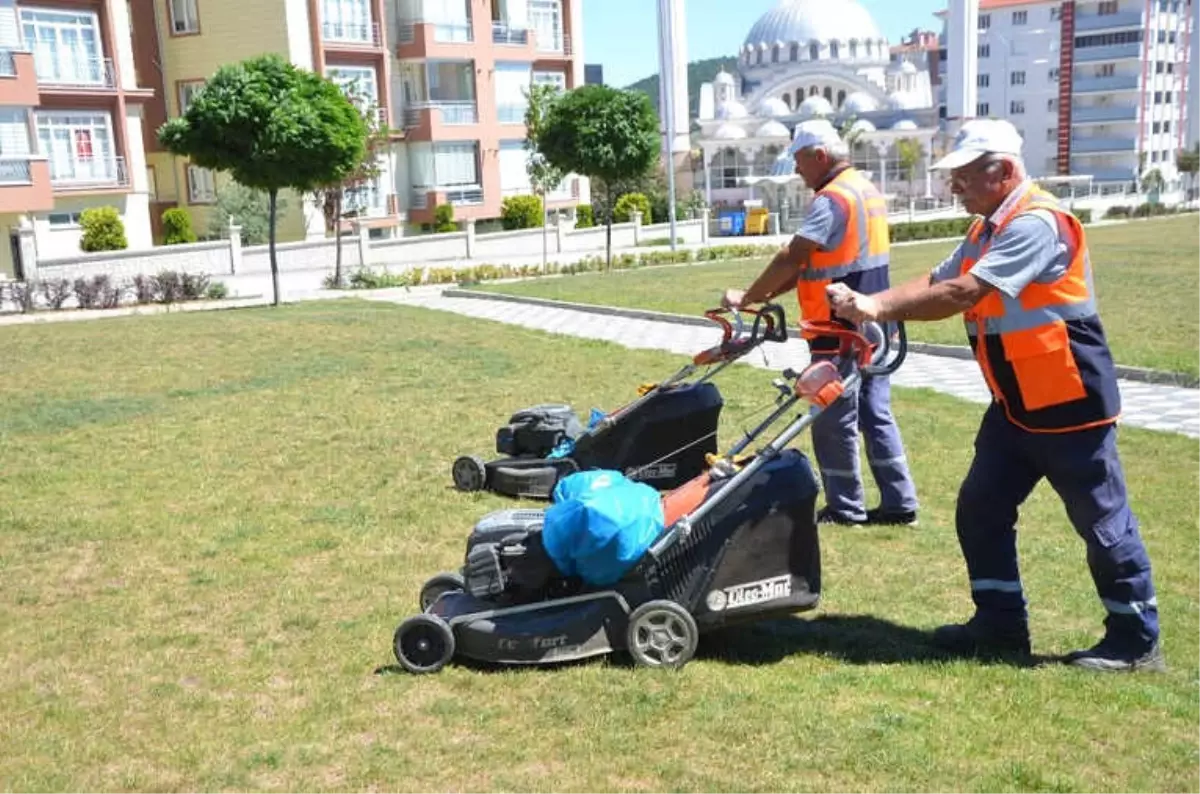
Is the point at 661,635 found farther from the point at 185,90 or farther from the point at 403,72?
the point at 403,72

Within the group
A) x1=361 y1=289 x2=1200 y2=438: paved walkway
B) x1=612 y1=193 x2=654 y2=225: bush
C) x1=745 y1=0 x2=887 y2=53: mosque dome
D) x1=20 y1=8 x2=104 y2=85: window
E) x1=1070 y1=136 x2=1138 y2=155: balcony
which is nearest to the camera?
x1=361 y1=289 x2=1200 y2=438: paved walkway

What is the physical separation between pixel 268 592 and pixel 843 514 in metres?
3.00

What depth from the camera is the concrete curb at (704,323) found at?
34.9 feet

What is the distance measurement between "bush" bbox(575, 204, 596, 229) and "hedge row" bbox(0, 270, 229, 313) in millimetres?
24852

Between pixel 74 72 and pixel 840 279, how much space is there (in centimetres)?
3495

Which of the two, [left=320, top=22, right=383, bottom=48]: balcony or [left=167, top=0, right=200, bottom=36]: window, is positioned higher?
[left=167, top=0, right=200, bottom=36]: window

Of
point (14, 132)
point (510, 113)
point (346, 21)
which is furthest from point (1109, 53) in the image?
point (14, 132)

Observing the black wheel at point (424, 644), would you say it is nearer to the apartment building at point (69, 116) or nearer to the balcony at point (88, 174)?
the apartment building at point (69, 116)

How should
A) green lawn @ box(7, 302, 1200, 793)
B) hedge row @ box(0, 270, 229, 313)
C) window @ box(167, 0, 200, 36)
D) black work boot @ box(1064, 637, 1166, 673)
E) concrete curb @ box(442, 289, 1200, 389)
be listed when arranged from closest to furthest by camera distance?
1. green lawn @ box(7, 302, 1200, 793)
2. black work boot @ box(1064, 637, 1166, 673)
3. concrete curb @ box(442, 289, 1200, 389)
4. hedge row @ box(0, 270, 229, 313)
5. window @ box(167, 0, 200, 36)

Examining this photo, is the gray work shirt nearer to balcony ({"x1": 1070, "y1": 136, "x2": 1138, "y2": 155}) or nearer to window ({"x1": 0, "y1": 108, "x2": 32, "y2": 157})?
window ({"x1": 0, "y1": 108, "x2": 32, "y2": 157})

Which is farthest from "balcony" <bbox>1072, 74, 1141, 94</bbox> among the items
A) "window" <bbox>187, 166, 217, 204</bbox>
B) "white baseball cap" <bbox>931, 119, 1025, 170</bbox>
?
"white baseball cap" <bbox>931, 119, 1025, 170</bbox>

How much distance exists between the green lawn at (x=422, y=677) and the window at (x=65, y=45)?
29.5m

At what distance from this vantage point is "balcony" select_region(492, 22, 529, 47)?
46812 millimetres

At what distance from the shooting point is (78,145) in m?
35.6
